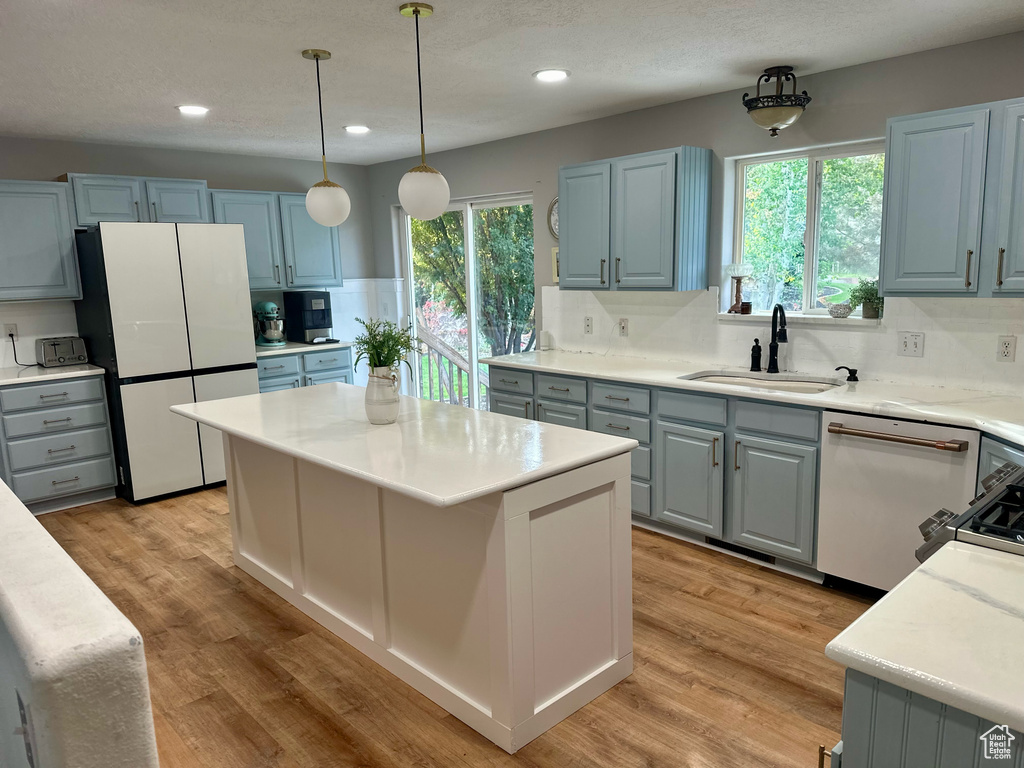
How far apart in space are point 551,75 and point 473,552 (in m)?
2.37

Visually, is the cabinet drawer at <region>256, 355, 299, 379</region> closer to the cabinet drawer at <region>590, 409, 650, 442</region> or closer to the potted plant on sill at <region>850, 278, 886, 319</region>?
the cabinet drawer at <region>590, 409, 650, 442</region>

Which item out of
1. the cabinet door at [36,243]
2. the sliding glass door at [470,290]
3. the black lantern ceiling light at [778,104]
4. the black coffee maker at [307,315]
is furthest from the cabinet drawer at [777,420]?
the cabinet door at [36,243]

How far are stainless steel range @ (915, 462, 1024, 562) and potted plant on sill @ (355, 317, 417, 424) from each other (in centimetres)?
191

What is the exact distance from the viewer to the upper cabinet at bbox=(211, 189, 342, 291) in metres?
5.25

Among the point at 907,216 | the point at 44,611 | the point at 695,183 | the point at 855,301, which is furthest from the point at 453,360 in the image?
the point at 44,611

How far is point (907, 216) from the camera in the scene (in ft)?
9.50

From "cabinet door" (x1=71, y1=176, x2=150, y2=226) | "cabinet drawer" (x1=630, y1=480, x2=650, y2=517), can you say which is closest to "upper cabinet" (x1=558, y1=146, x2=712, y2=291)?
"cabinet drawer" (x1=630, y1=480, x2=650, y2=517)

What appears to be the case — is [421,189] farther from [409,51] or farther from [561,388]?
[561,388]

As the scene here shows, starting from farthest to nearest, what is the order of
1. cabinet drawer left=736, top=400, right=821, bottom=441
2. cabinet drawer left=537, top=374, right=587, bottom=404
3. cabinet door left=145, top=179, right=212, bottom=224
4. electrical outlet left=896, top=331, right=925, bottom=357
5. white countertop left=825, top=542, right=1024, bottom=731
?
cabinet door left=145, top=179, right=212, bottom=224 → cabinet drawer left=537, top=374, right=587, bottom=404 → electrical outlet left=896, top=331, right=925, bottom=357 → cabinet drawer left=736, top=400, right=821, bottom=441 → white countertop left=825, top=542, right=1024, bottom=731

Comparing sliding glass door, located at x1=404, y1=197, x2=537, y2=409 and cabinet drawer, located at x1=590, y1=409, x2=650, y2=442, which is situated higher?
sliding glass door, located at x1=404, y1=197, x2=537, y2=409

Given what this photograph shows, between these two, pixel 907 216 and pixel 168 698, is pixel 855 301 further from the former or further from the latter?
pixel 168 698

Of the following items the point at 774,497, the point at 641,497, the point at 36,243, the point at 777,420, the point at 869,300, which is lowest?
the point at 641,497

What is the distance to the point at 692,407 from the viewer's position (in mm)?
3490

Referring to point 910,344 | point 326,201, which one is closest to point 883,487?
point 910,344
